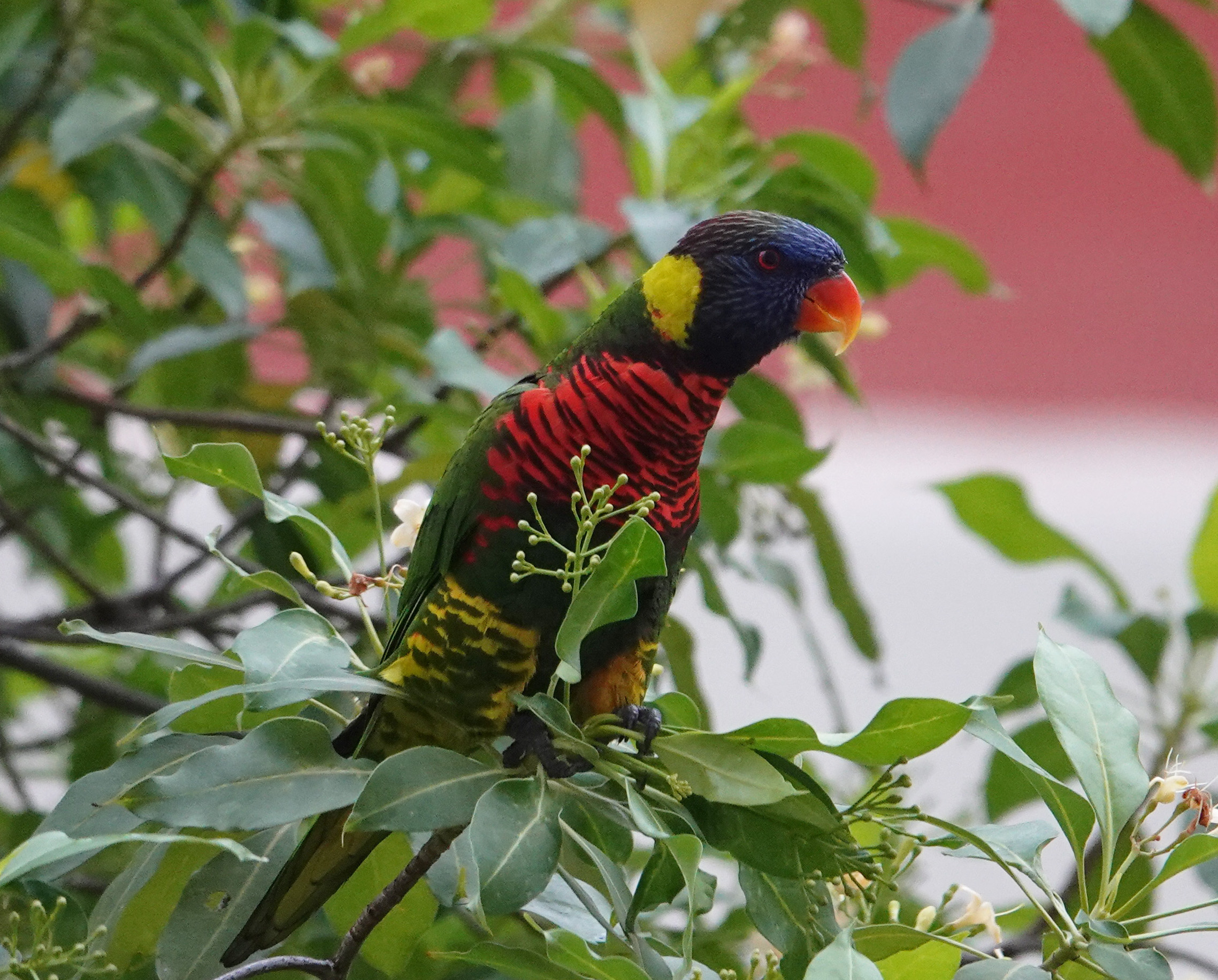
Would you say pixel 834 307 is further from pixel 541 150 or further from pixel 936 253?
pixel 541 150

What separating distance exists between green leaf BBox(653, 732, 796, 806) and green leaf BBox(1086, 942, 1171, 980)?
20 centimetres

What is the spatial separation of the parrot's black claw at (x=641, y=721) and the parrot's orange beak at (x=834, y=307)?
1.09 feet

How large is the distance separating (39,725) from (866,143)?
2.31 m

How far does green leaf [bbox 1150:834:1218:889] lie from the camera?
74 cm

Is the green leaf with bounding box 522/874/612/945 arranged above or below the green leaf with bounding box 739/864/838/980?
above

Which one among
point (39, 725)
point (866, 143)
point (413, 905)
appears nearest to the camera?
point (413, 905)

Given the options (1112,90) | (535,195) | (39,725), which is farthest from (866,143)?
(39,725)

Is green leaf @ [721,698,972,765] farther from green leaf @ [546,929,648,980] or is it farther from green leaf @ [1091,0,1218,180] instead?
green leaf @ [1091,0,1218,180]

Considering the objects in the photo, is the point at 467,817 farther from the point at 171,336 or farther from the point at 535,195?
the point at 535,195

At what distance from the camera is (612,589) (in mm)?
694

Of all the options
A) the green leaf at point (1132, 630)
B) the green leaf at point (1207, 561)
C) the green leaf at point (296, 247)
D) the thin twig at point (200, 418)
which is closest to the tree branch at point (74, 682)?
the thin twig at point (200, 418)

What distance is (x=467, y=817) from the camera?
2.32 ft

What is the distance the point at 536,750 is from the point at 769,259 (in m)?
0.41

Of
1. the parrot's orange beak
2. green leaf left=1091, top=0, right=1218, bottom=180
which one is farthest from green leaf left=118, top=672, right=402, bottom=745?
green leaf left=1091, top=0, right=1218, bottom=180
